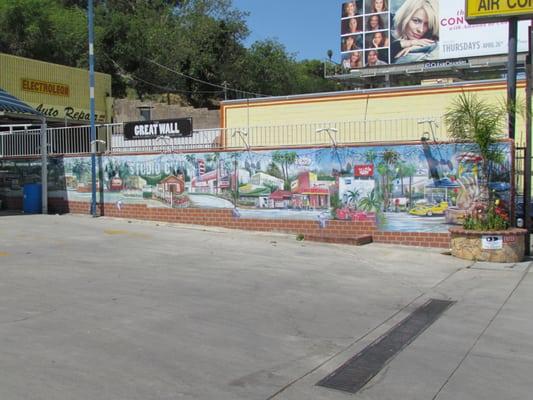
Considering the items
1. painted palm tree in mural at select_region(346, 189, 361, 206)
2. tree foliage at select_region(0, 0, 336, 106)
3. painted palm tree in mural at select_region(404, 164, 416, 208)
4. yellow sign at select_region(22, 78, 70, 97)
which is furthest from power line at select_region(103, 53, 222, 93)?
painted palm tree in mural at select_region(404, 164, 416, 208)

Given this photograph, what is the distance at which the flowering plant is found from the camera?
12891 millimetres

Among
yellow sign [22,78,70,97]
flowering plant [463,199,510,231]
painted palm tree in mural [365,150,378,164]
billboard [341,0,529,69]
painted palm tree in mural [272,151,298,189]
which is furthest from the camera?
billboard [341,0,529,69]

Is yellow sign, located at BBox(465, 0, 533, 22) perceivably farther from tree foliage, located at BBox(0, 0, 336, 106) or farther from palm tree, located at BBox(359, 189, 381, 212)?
tree foliage, located at BBox(0, 0, 336, 106)

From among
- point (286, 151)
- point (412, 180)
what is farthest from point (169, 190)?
point (412, 180)

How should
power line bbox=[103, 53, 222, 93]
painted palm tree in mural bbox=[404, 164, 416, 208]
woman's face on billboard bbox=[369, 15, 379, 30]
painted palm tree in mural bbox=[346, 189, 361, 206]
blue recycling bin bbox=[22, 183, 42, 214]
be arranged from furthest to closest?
power line bbox=[103, 53, 222, 93] → woman's face on billboard bbox=[369, 15, 379, 30] → blue recycling bin bbox=[22, 183, 42, 214] → painted palm tree in mural bbox=[346, 189, 361, 206] → painted palm tree in mural bbox=[404, 164, 416, 208]

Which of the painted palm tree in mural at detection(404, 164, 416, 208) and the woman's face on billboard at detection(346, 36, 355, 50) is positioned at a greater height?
the woman's face on billboard at detection(346, 36, 355, 50)

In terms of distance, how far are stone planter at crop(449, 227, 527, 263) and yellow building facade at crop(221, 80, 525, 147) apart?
141 inches

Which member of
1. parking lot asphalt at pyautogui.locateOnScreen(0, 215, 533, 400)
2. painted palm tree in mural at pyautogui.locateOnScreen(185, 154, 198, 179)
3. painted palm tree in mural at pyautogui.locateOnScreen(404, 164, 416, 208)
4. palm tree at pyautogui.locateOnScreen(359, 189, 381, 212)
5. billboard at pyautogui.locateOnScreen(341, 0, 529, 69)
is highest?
billboard at pyautogui.locateOnScreen(341, 0, 529, 69)

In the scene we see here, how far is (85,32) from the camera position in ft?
146

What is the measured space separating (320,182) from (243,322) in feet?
28.1

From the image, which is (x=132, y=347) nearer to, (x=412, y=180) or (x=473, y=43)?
(x=412, y=180)

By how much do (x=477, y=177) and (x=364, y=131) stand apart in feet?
12.9

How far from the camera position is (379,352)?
21.2 feet

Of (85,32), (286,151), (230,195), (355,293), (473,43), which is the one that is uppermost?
(85,32)
